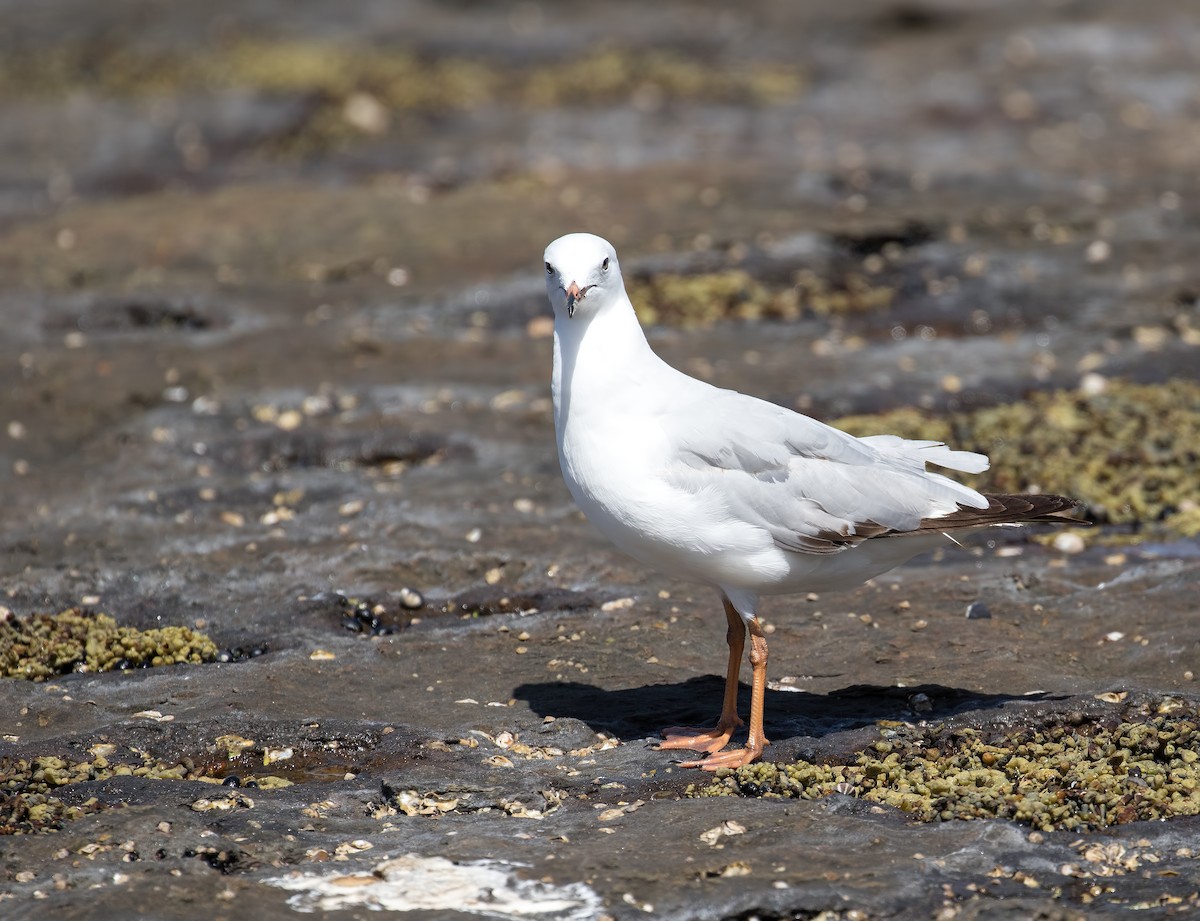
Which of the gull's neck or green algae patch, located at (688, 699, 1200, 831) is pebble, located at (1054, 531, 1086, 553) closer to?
green algae patch, located at (688, 699, 1200, 831)

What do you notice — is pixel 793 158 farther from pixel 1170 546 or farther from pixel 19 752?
pixel 19 752

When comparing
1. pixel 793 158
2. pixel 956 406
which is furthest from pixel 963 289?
pixel 793 158

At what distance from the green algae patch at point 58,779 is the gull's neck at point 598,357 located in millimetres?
1819

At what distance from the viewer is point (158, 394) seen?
10219mm

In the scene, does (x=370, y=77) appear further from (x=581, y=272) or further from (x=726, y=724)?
(x=726, y=724)

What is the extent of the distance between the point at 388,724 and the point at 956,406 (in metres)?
5.00

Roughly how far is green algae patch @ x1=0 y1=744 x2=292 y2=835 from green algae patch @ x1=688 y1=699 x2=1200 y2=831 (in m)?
1.89

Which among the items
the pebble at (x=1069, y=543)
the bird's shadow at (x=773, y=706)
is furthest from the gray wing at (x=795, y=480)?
the pebble at (x=1069, y=543)

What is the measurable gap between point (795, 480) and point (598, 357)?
0.90m

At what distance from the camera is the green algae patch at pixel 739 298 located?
11.3 m

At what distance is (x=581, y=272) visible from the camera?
18.9 feet

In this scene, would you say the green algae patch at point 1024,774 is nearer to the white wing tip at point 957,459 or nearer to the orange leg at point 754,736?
the orange leg at point 754,736

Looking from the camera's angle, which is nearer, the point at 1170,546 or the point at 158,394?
the point at 1170,546

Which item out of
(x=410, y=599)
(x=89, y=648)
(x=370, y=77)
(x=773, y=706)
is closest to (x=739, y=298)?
(x=410, y=599)
